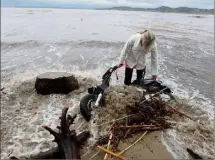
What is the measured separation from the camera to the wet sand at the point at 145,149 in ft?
16.6

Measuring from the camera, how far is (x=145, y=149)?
5.30m

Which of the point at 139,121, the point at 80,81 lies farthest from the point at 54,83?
the point at 139,121

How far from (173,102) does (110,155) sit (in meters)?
3.34

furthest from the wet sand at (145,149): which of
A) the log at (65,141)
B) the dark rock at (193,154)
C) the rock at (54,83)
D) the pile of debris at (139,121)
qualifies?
the rock at (54,83)

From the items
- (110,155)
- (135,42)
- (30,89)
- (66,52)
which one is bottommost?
(66,52)

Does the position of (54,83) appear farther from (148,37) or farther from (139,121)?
(139,121)

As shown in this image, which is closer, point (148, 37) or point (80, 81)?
point (148, 37)

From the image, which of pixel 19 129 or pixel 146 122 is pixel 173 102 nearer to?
pixel 146 122

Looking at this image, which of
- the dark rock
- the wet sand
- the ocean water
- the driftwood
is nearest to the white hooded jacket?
the ocean water

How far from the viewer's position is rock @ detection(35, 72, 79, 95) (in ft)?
27.0

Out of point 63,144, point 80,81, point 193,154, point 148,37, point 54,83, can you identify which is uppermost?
point 148,37

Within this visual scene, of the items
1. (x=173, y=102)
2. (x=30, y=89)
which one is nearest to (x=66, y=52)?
(x=30, y=89)

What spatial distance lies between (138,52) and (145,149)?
2.69 metres

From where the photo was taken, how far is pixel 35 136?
5.91m
